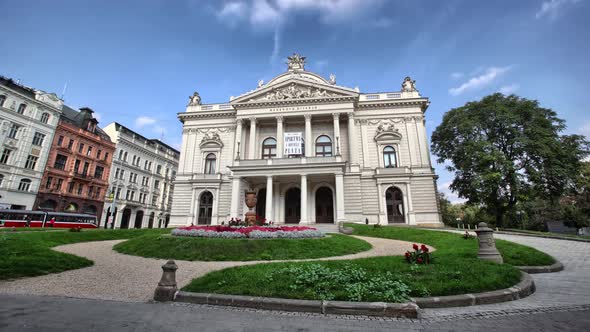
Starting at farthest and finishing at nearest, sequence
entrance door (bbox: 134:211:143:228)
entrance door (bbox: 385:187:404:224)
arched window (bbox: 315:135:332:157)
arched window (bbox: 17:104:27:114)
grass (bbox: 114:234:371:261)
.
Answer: entrance door (bbox: 134:211:143:228)
arched window (bbox: 17:104:27:114)
arched window (bbox: 315:135:332:157)
entrance door (bbox: 385:187:404:224)
grass (bbox: 114:234:371:261)

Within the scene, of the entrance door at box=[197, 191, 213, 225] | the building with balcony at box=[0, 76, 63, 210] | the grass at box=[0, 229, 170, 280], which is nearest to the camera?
the grass at box=[0, 229, 170, 280]

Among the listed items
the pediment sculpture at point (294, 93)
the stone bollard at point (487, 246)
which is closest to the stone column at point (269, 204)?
the pediment sculpture at point (294, 93)

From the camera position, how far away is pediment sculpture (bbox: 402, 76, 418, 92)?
3353 cm

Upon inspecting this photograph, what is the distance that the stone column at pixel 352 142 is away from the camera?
1206 inches

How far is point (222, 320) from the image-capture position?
5.02m

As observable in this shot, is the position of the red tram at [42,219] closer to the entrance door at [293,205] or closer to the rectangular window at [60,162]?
the rectangular window at [60,162]

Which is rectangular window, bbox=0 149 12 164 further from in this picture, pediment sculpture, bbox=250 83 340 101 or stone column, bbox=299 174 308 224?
stone column, bbox=299 174 308 224

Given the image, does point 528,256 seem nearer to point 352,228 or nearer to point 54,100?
point 352,228

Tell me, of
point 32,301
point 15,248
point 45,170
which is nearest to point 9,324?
point 32,301

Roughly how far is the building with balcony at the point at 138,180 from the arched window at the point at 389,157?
38908mm

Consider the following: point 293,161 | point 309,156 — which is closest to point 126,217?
point 293,161

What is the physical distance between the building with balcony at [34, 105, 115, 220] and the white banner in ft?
105

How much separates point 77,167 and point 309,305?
4755 cm

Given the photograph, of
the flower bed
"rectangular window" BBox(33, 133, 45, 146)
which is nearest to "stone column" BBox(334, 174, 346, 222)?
the flower bed
